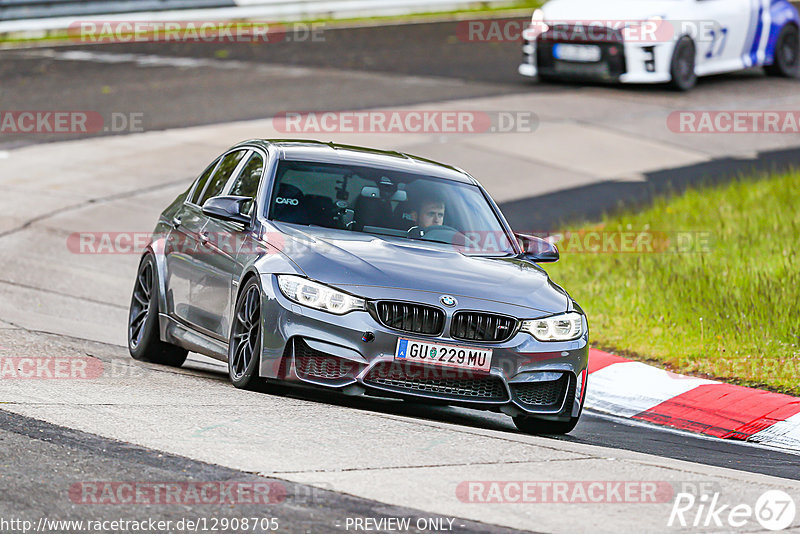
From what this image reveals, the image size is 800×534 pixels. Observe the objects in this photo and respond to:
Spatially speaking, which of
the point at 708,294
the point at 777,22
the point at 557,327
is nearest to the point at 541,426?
the point at 557,327

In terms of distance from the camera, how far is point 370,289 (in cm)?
753

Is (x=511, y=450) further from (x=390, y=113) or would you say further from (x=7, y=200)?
(x=390, y=113)

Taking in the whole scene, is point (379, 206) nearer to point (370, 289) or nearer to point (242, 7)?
point (370, 289)

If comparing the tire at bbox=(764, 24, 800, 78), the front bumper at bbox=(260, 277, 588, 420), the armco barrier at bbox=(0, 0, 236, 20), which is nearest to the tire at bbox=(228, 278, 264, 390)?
the front bumper at bbox=(260, 277, 588, 420)

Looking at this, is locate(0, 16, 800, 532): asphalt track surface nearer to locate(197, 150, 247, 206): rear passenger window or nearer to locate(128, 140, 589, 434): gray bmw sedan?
locate(128, 140, 589, 434): gray bmw sedan

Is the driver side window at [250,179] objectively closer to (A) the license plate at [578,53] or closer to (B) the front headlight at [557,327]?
(B) the front headlight at [557,327]

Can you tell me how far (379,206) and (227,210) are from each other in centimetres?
93

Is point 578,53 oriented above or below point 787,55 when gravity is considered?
above

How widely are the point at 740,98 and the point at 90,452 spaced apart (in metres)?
19.5

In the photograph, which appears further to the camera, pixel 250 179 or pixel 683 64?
pixel 683 64

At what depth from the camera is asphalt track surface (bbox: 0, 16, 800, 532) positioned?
232 inches

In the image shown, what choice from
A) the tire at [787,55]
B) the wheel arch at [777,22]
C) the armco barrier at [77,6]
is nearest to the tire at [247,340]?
the wheel arch at [777,22]

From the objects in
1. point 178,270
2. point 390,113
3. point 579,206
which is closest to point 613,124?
point 390,113

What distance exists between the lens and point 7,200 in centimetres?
1596
